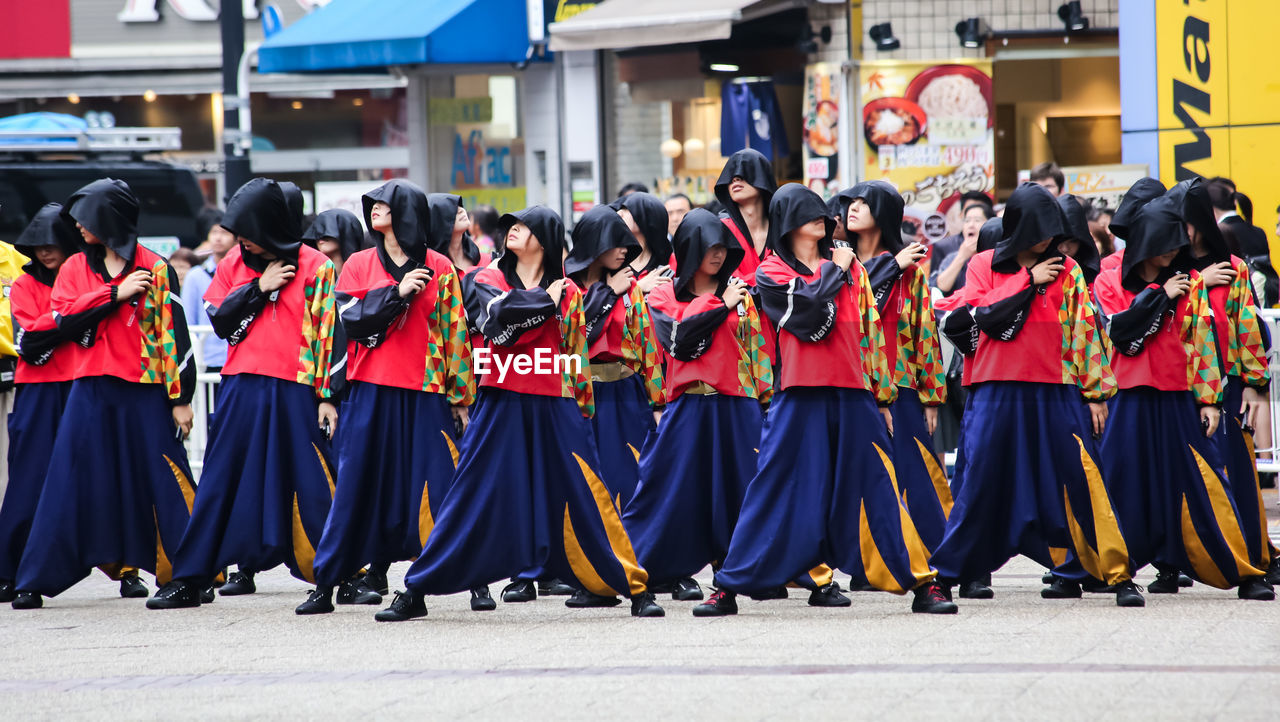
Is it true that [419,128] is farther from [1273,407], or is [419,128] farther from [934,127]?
[1273,407]

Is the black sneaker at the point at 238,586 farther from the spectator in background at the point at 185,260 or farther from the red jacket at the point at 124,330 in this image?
the spectator in background at the point at 185,260

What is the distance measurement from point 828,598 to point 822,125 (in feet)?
30.2

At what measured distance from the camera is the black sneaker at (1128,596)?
322 inches

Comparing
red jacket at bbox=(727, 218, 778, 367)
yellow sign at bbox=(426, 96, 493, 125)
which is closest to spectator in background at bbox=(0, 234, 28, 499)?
red jacket at bbox=(727, 218, 778, 367)

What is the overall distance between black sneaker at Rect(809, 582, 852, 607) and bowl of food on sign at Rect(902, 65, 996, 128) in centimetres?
905

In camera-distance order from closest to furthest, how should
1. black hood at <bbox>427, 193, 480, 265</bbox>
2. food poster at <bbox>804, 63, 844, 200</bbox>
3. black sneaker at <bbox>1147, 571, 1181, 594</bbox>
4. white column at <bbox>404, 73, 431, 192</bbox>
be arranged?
black sneaker at <bbox>1147, 571, 1181, 594</bbox>, black hood at <bbox>427, 193, 480, 265</bbox>, food poster at <bbox>804, 63, 844, 200</bbox>, white column at <bbox>404, 73, 431, 192</bbox>

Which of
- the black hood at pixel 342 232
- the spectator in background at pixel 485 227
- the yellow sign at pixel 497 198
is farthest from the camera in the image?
the yellow sign at pixel 497 198

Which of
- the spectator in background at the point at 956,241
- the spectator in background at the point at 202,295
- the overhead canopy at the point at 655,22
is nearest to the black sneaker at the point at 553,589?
the spectator in background at the point at 956,241

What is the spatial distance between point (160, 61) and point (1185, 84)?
593 inches

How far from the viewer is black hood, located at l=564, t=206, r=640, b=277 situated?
8.67 meters

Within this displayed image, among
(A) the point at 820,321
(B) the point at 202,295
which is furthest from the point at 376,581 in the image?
(B) the point at 202,295

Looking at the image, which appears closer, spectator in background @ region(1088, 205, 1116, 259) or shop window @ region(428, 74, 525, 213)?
spectator in background @ region(1088, 205, 1116, 259)

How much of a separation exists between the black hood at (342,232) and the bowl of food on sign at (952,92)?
7848mm

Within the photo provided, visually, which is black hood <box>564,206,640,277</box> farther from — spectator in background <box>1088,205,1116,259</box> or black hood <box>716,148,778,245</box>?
spectator in background <box>1088,205,1116,259</box>
